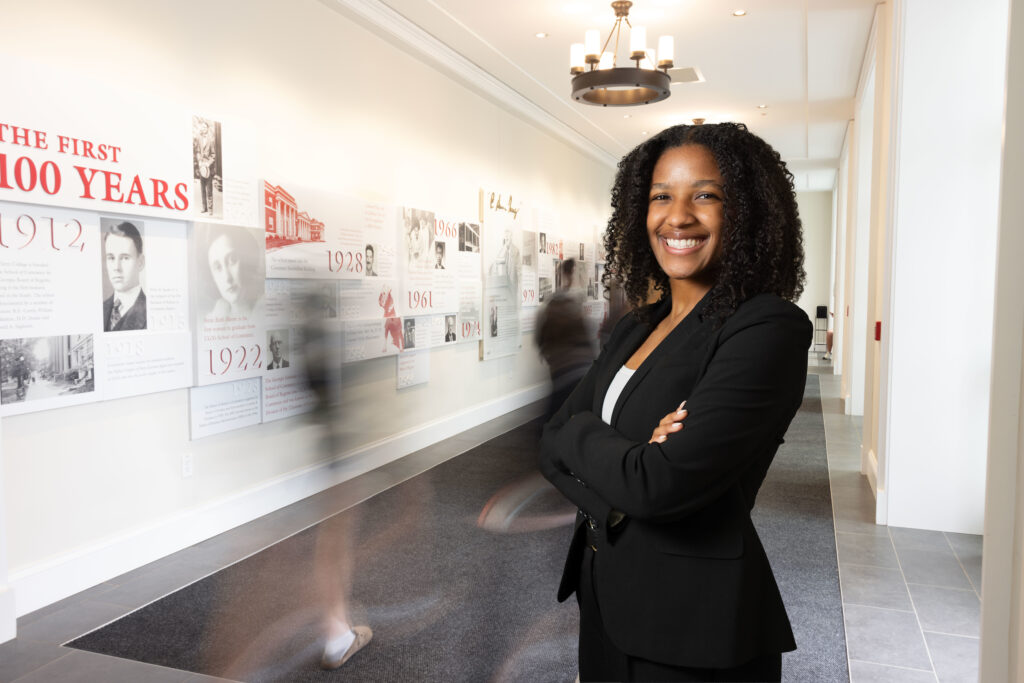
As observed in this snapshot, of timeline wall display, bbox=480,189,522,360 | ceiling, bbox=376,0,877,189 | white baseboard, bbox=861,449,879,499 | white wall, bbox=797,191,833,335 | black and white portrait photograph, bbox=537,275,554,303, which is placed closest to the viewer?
white baseboard, bbox=861,449,879,499

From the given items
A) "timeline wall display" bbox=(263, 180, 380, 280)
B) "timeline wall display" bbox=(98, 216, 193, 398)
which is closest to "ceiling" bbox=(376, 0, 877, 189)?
"timeline wall display" bbox=(263, 180, 380, 280)

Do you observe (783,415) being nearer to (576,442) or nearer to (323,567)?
(576,442)

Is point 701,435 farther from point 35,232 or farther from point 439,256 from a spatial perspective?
point 439,256

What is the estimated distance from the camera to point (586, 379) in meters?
1.74

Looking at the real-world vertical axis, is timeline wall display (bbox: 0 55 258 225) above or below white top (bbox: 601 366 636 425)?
above

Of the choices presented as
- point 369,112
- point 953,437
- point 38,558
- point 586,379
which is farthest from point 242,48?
point 953,437

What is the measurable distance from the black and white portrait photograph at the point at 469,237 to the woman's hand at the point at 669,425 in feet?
22.4

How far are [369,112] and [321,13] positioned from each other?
873 millimetres

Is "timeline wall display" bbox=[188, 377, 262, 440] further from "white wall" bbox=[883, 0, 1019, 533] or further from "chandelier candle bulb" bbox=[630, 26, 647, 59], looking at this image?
"white wall" bbox=[883, 0, 1019, 533]

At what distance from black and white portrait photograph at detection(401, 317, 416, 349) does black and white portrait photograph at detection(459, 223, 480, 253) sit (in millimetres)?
1258

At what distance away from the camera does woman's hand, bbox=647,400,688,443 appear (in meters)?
1.25

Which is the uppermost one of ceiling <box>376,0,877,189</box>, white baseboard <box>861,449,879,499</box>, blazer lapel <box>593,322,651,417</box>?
ceiling <box>376,0,877,189</box>

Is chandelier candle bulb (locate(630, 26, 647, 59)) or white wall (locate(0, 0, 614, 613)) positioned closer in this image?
white wall (locate(0, 0, 614, 613))

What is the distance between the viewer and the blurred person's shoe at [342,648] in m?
3.13
